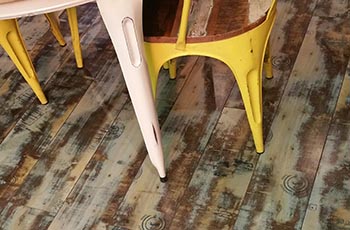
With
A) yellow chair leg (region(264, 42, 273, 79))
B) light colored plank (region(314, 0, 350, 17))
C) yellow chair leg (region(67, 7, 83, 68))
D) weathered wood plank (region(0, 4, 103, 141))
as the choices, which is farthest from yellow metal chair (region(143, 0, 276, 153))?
light colored plank (region(314, 0, 350, 17))

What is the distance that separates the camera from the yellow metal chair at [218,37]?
4.68 ft

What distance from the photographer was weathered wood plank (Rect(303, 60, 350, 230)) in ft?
4.95

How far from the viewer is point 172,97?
1925 millimetres

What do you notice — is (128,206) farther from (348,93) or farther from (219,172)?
(348,93)

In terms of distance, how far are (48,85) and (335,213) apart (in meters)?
1.09

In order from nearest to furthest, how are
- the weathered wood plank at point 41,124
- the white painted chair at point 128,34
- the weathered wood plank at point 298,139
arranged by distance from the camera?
the white painted chair at point 128,34, the weathered wood plank at point 298,139, the weathered wood plank at point 41,124

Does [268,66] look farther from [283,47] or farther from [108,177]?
[108,177]

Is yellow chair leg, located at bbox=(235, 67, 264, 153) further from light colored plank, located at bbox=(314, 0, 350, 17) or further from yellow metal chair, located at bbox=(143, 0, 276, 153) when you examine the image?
light colored plank, located at bbox=(314, 0, 350, 17)

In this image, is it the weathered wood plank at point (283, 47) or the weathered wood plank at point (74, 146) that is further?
the weathered wood plank at point (283, 47)

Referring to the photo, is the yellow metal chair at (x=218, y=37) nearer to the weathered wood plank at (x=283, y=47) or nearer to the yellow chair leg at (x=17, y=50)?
the weathered wood plank at (x=283, y=47)

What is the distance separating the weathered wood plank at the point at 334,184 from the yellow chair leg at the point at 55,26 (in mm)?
1063

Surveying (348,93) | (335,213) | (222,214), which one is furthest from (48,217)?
(348,93)

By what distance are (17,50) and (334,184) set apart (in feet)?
3.50

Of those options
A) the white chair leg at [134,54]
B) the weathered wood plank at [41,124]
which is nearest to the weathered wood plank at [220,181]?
the white chair leg at [134,54]
